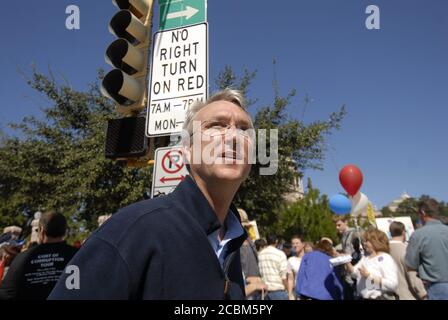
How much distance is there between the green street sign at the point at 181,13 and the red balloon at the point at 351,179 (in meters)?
6.70

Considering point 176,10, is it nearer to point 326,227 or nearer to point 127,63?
point 127,63

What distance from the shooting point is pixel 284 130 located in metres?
12.4

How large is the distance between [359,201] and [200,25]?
23.6ft

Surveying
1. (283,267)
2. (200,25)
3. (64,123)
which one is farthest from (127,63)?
(64,123)

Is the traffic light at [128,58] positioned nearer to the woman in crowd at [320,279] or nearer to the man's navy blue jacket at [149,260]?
the man's navy blue jacket at [149,260]

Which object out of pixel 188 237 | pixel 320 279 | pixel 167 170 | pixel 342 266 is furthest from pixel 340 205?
pixel 188 237

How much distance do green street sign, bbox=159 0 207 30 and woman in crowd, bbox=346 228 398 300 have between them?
12.0ft

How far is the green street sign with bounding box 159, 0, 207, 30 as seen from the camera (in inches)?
139

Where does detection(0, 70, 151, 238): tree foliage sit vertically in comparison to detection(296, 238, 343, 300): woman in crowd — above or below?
above

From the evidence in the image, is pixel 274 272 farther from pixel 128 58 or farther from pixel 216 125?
pixel 216 125

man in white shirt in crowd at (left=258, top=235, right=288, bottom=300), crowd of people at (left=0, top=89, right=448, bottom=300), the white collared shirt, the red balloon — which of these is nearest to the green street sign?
crowd of people at (left=0, top=89, right=448, bottom=300)

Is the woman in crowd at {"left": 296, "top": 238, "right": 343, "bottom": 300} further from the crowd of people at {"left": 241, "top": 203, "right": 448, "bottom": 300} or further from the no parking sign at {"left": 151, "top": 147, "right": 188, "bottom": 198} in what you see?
the no parking sign at {"left": 151, "top": 147, "right": 188, "bottom": 198}

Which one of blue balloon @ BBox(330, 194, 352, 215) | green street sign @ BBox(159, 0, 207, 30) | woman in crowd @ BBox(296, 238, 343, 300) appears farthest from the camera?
blue balloon @ BBox(330, 194, 352, 215)

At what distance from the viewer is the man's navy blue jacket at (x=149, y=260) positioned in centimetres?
100
